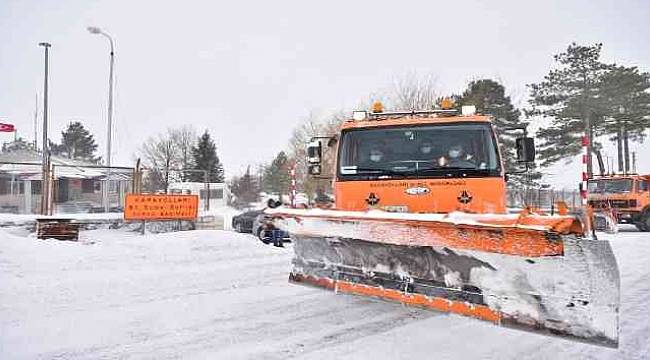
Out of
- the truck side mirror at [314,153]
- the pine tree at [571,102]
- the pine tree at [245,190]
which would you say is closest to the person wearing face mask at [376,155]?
the truck side mirror at [314,153]

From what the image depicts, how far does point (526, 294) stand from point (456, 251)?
2.10 ft

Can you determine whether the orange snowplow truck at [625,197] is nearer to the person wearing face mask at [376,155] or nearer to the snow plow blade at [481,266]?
the person wearing face mask at [376,155]

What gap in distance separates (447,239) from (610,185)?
57.0 ft

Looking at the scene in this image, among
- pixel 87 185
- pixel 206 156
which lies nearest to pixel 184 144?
pixel 206 156

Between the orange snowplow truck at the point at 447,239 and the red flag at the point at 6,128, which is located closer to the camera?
the orange snowplow truck at the point at 447,239

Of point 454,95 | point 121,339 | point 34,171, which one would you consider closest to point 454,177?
point 121,339

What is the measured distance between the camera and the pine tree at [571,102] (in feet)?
95.3

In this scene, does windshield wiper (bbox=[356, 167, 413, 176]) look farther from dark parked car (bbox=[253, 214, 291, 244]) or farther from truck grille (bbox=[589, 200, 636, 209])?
truck grille (bbox=[589, 200, 636, 209])

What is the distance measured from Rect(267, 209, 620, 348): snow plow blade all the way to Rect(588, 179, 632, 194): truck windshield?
16.7m

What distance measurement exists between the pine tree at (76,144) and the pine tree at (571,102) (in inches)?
2284

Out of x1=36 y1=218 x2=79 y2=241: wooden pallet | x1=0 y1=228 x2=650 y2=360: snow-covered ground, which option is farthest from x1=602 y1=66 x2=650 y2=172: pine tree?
x1=36 y1=218 x2=79 y2=241: wooden pallet

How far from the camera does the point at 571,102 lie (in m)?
29.3

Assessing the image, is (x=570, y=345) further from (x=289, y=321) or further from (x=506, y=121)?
(x=506, y=121)

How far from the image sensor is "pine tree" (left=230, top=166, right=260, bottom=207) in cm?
4588
